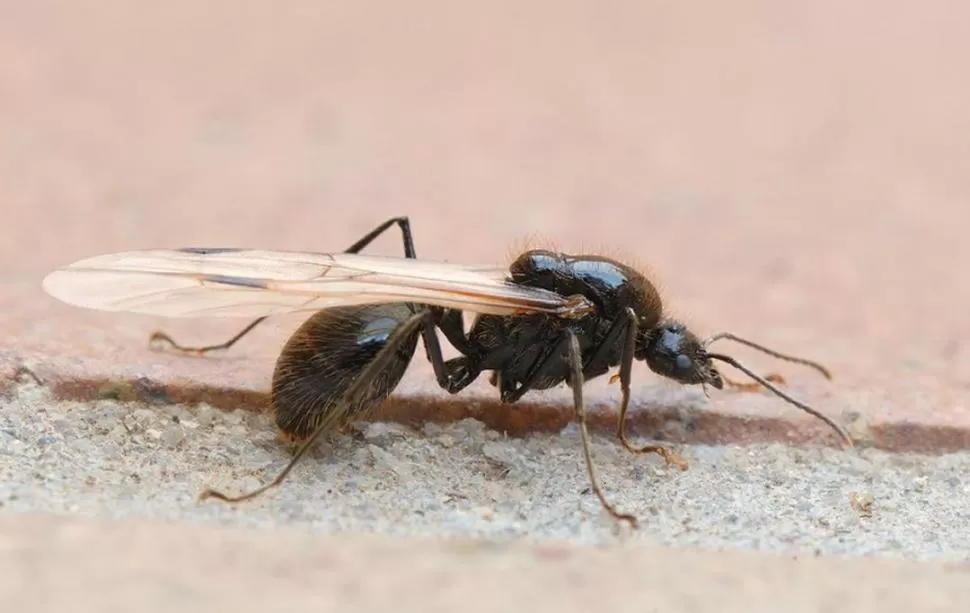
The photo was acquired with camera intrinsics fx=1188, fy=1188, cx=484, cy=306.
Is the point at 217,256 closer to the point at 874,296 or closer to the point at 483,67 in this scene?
the point at 874,296

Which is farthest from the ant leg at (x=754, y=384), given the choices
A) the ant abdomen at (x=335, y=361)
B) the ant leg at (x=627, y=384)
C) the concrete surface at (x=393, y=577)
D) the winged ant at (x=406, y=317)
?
the concrete surface at (x=393, y=577)

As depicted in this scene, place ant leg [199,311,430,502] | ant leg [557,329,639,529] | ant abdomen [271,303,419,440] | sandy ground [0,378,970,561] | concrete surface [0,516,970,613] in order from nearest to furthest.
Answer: concrete surface [0,516,970,613], sandy ground [0,378,970,561], ant leg [557,329,639,529], ant leg [199,311,430,502], ant abdomen [271,303,419,440]

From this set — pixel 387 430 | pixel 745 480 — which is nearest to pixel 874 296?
pixel 745 480

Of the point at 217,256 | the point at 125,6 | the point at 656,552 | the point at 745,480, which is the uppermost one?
the point at 125,6

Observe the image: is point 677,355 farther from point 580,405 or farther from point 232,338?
point 232,338

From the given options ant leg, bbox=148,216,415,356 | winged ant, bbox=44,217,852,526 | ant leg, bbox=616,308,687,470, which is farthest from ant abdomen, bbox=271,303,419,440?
ant leg, bbox=616,308,687,470

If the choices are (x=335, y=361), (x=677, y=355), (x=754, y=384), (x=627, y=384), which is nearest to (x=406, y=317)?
(x=335, y=361)

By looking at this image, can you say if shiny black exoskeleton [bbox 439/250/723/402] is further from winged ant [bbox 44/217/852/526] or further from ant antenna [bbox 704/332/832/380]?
ant antenna [bbox 704/332/832/380]
